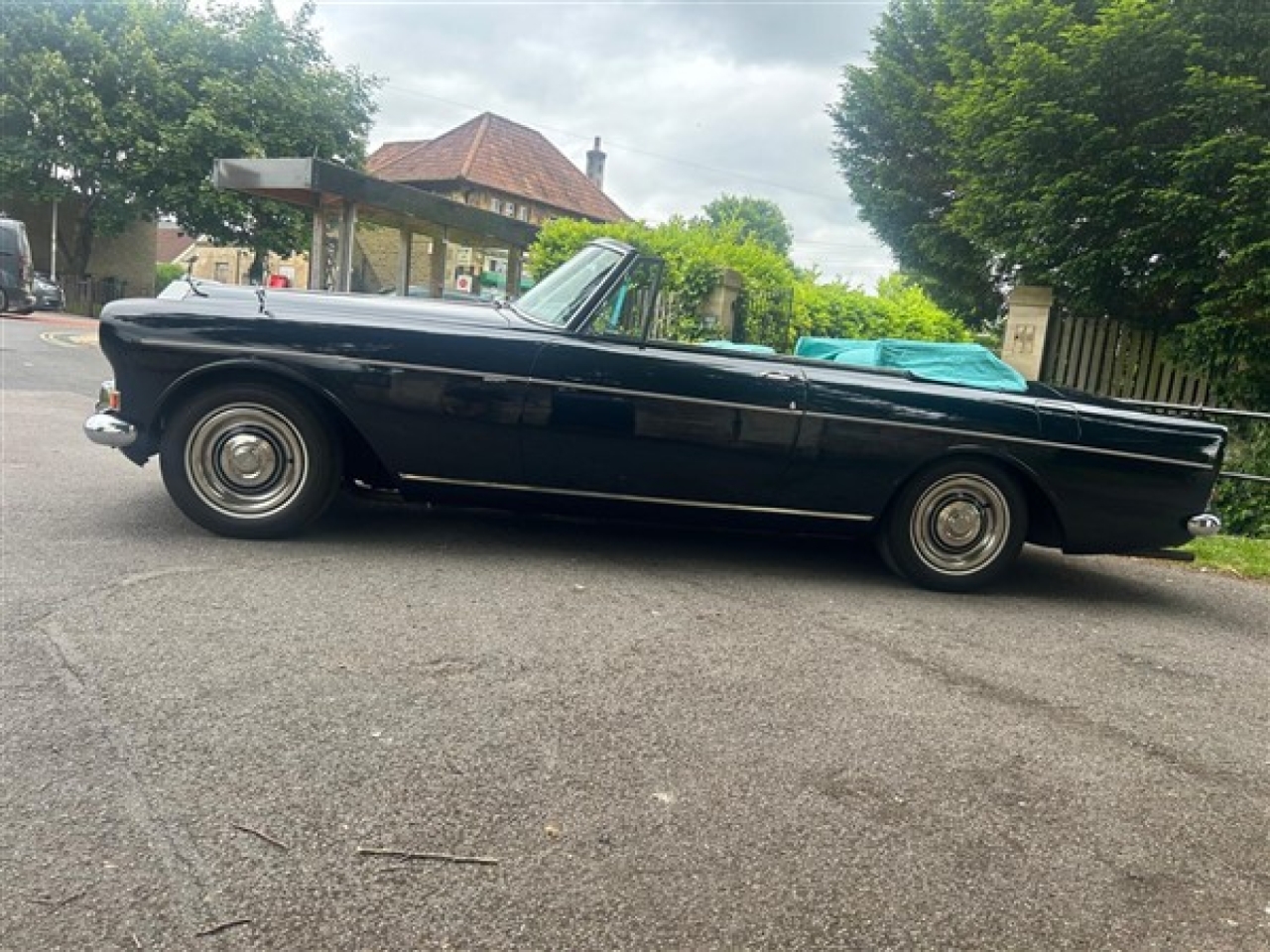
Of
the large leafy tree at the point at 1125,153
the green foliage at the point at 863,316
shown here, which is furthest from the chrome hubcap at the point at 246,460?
the large leafy tree at the point at 1125,153

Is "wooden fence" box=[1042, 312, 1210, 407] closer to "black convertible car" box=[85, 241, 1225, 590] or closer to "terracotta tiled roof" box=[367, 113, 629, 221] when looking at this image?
"black convertible car" box=[85, 241, 1225, 590]

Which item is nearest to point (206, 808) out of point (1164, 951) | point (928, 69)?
point (1164, 951)

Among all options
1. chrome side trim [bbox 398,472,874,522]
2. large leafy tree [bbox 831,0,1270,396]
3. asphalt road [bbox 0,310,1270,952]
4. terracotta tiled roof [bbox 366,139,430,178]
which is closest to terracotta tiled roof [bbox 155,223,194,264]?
terracotta tiled roof [bbox 366,139,430,178]

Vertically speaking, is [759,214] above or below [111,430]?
above

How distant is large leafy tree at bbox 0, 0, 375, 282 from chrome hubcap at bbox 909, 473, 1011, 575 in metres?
28.7

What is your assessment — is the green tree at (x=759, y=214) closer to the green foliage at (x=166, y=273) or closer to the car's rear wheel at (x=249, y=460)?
the green foliage at (x=166, y=273)

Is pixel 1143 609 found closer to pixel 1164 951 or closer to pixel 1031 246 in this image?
pixel 1164 951

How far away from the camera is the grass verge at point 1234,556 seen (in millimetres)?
6051

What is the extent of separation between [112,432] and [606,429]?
7.46 ft

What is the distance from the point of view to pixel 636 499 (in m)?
4.66

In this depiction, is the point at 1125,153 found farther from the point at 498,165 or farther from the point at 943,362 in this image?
the point at 498,165

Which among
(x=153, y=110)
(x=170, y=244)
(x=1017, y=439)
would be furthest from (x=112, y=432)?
(x=170, y=244)

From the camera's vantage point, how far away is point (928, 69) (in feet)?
46.4

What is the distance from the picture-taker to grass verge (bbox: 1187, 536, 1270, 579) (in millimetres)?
6051
